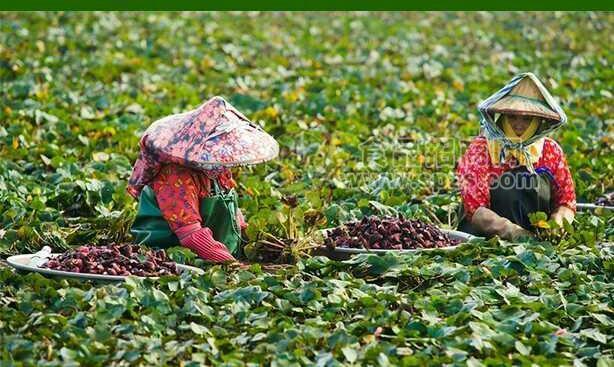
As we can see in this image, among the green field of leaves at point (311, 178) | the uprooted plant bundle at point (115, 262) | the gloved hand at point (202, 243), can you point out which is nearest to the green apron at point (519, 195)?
the green field of leaves at point (311, 178)

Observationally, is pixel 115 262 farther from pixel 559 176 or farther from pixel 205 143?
pixel 559 176

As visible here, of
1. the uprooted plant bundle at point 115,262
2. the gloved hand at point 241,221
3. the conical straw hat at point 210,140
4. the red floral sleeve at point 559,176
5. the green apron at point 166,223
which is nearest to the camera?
the uprooted plant bundle at point 115,262

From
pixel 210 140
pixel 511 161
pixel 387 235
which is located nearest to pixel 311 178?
pixel 511 161

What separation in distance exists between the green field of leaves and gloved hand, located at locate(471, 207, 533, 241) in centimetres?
16

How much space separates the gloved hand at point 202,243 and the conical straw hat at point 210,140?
1.01ft

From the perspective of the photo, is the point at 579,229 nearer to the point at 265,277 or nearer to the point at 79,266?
the point at 265,277

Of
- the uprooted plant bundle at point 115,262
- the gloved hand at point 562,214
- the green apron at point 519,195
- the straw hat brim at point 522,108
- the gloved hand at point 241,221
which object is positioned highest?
the straw hat brim at point 522,108

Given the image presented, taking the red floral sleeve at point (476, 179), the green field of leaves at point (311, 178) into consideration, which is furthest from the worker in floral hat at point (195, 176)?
the red floral sleeve at point (476, 179)

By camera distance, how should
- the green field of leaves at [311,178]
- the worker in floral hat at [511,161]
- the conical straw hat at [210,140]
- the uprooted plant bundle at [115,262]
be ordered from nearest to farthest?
the green field of leaves at [311,178], the uprooted plant bundle at [115,262], the conical straw hat at [210,140], the worker in floral hat at [511,161]

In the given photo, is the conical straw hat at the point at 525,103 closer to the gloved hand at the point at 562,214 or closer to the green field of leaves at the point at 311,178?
the gloved hand at the point at 562,214

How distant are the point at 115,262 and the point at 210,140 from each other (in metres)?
0.78

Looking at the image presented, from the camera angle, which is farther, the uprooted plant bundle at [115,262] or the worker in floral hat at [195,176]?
the worker in floral hat at [195,176]

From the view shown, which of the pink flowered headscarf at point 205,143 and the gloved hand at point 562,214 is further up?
the pink flowered headscarf at point 205,143

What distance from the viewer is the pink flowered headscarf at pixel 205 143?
21.1 feet
